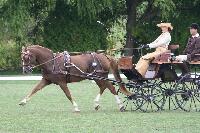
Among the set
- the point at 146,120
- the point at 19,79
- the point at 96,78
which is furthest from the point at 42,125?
the point at 19,79

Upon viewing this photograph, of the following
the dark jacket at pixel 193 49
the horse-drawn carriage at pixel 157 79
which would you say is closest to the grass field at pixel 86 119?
the horse-drawn carriage at pixel 157 79

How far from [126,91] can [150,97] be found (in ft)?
2.70

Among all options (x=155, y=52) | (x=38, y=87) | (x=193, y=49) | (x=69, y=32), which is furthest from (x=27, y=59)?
(x=69, y=32)

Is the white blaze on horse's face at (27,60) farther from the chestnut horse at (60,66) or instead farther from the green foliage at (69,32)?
the green foliage at (69,32)

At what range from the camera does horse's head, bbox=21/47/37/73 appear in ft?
51.4

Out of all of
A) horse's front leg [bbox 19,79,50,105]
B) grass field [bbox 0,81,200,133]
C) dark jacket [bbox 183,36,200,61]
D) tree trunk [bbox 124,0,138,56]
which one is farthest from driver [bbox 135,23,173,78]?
tree trunk [bbox 124,0,138,56]

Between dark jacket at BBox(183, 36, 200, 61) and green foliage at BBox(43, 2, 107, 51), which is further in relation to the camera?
green foliage at BBox(43, 2, 107, 51)

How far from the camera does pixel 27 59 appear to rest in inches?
618

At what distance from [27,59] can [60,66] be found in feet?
2.70

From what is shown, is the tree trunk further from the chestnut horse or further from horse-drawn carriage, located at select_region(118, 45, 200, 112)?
horse-drawn carriage, located at select_region(118, 45, 200, 112)

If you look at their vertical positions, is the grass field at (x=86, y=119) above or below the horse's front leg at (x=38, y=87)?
below

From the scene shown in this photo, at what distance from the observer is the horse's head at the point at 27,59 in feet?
51.4

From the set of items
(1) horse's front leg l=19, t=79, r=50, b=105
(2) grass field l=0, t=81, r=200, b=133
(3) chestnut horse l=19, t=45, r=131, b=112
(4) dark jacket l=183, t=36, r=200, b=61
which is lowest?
(2) grass field l=0, t=81, r=200, b=133

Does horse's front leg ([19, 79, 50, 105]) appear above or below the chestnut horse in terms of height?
below
